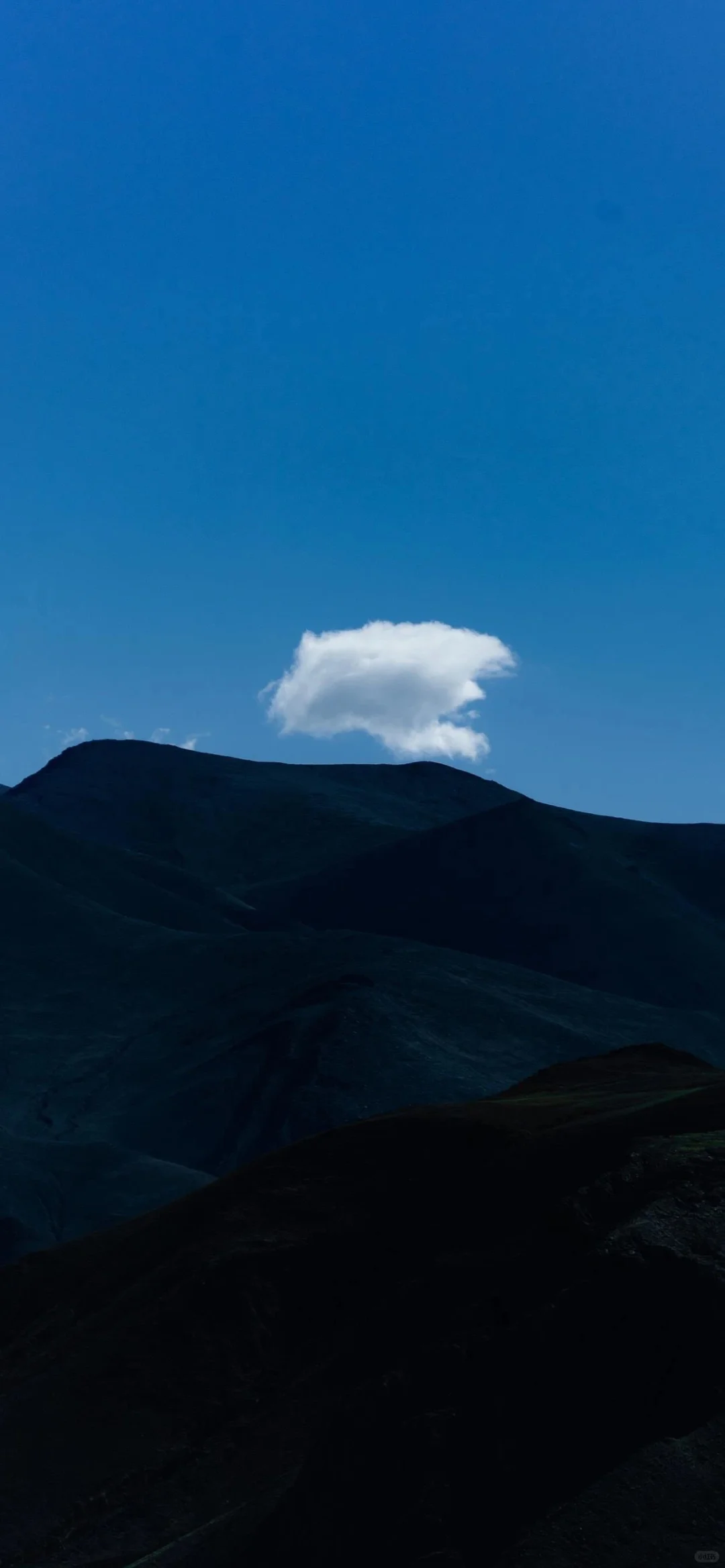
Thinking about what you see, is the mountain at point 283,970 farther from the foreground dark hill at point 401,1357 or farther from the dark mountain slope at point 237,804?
the foreground dark hill at point 401,1357

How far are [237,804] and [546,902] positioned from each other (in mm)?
19870

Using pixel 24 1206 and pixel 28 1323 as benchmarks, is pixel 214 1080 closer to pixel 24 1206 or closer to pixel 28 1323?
pixel 24 1206

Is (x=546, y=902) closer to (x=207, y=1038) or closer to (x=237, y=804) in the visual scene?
(x=207, y=1038)

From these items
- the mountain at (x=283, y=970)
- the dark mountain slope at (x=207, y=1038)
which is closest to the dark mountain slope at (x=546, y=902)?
the mountain at (x=283, y=970)

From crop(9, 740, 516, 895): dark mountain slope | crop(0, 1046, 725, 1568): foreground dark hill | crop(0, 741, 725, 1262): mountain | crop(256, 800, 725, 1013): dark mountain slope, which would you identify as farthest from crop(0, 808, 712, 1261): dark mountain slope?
crop(9, 740, 516, 895): dark mountain slope

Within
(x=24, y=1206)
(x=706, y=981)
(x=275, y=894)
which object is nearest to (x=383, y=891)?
(x=275, y=894)

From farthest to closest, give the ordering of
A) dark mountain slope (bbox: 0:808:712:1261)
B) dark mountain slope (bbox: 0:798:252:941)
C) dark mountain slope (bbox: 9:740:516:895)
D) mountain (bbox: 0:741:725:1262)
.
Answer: dark mountain slope (bbox: 9:740:516:895)
dark mountain slope (bbox: 0:798:252:941)
mountain (bbox: 0:741:725:1262)
dark mountain slope (bbox: 0:808:712:1261)

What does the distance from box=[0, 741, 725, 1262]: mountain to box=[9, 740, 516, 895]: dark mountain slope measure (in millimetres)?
181

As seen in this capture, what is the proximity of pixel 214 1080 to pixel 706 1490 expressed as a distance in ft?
69.4

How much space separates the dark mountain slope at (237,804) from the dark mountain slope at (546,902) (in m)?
6.09

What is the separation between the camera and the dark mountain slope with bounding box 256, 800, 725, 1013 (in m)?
38.1

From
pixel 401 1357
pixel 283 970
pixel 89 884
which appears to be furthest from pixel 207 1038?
pixel 401 1357

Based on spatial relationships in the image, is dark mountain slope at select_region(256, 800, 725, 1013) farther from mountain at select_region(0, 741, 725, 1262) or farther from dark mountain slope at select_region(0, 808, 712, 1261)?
dark mountain slope at select_region(0, 808, 712, 1261)

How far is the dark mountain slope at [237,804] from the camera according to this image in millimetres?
52188
